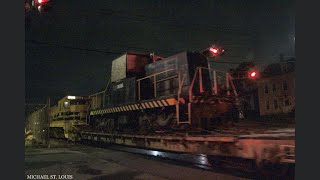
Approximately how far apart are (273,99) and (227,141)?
40.5 meters

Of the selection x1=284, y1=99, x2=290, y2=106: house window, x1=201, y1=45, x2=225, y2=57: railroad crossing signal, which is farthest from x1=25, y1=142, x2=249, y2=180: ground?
x1=284, y1=99, x2=290, y2=106: house window

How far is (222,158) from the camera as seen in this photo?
1011cm

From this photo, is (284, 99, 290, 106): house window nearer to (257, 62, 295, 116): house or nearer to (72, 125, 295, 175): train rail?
(257, 62, 295, 116): house

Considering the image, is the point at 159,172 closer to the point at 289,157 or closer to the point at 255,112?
the point at 289,157

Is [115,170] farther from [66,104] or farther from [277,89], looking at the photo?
[277,89]

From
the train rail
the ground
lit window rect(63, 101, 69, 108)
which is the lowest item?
the ground

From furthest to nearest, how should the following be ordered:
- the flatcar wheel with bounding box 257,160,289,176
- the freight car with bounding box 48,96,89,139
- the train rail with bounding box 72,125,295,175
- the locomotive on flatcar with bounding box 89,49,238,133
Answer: the freight car with bounding box 48,96,89,139, the locomotive on flatcar with bounding box 89,49,238,133, the flatcar wheel with bounding box 257,160,289,176, the train rail with bounding box 72,125,295,175

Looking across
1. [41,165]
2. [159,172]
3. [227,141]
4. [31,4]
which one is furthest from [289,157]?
[31,4]

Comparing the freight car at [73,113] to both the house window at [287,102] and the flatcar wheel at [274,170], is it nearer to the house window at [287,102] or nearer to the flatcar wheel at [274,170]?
the flatcar wheel at [274,170]

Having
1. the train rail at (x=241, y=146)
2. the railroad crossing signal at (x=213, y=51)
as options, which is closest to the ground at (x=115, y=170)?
the train rail at (x=241, y=146)

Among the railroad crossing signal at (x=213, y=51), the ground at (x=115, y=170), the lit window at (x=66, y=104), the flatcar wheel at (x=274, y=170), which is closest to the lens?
the flatcar wheel at (x=274, y=170)

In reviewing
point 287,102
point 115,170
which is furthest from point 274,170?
point 287,102

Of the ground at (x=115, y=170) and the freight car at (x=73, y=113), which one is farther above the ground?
the freight car at (x=73, y=113)

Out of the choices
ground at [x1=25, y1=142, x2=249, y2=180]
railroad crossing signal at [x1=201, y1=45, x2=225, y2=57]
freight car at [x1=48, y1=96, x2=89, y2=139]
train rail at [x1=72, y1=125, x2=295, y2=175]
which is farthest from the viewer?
freight car at [x1=48, y1=96, x2=89, y2=139]
